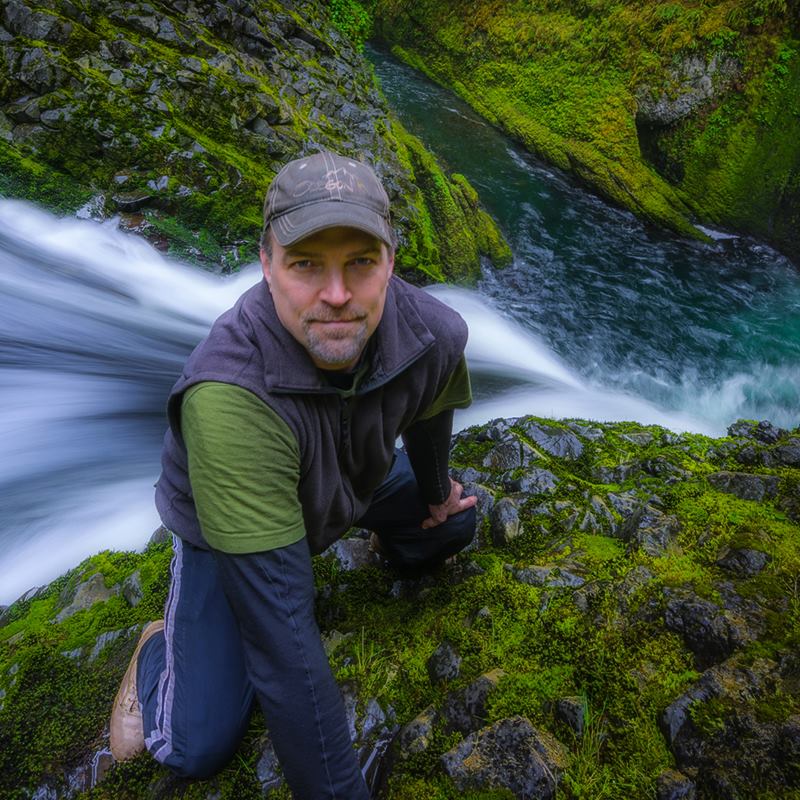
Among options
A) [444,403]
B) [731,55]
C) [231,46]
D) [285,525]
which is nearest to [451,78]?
[731,55]

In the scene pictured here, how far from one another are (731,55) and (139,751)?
13.3 meters

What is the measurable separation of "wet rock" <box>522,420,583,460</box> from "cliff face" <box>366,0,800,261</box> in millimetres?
8543

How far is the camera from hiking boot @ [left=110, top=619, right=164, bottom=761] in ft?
7.57

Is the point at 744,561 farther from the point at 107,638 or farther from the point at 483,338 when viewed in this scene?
the point at 483,338

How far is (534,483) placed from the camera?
351cm

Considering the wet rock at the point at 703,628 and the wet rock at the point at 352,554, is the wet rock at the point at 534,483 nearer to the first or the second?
the wet rock at the point at 352,554

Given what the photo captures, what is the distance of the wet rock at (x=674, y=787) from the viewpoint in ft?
5.59

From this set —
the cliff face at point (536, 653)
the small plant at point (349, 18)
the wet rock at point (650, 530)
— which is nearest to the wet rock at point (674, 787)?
the cliff face at point (536, 653)

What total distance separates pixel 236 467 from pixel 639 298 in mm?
8670

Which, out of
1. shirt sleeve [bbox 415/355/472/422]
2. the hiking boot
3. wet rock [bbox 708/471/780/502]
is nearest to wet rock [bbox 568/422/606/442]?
wet rock [bbox 708/471/780/502]

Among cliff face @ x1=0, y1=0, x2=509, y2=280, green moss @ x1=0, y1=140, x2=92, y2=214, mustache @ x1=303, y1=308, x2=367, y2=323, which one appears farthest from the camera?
cliff face @ x1=0, y1=0, x2=509, y2=280

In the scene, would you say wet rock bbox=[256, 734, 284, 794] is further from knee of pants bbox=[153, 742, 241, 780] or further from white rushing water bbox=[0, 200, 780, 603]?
white rushing water bbox=[0, 200, 780, 603]

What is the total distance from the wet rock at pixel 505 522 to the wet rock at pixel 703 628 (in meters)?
1.00

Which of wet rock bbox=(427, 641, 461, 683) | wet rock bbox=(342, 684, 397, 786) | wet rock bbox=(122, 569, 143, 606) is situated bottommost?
wet rock bbox=(122, 569, 143, 606)
